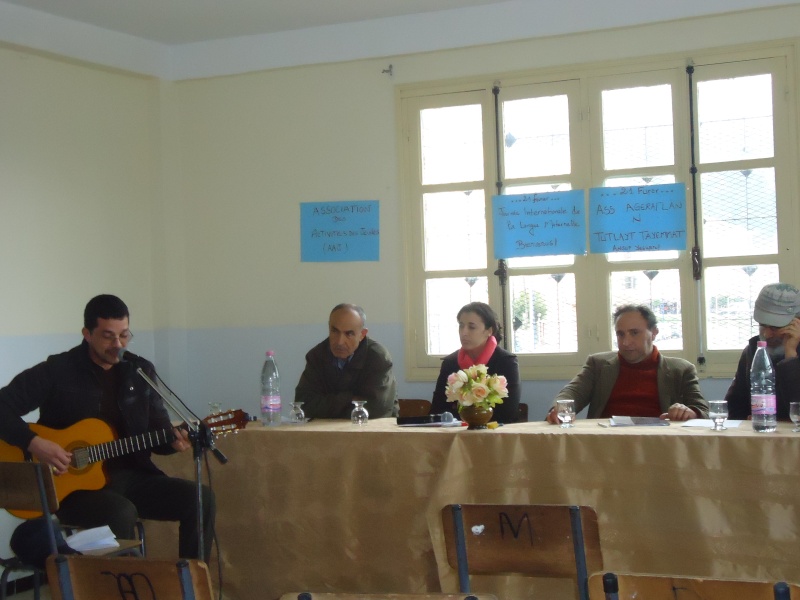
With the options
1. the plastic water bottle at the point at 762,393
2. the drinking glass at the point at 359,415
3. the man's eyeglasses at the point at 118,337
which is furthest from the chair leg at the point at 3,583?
the plastic water bottle at the point at 762,393

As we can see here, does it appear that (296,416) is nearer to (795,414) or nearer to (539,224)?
(539,224)

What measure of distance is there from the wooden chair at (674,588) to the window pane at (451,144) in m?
3.59

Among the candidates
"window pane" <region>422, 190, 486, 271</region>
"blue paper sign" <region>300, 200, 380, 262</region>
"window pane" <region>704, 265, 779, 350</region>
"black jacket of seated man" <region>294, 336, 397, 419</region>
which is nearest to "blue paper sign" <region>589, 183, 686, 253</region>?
"window pane" <region>704, 265, 779, 350</region>

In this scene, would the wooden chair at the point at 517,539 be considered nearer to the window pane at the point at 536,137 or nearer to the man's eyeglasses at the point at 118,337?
the man's eyeglasses at the point at 118,337

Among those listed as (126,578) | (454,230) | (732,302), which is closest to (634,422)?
(732,302)

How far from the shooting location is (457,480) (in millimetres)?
3434

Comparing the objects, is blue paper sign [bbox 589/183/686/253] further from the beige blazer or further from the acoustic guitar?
the acoustic guitar

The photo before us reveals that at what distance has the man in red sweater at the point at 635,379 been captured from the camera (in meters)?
4.07

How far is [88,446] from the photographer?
A: 341 cm

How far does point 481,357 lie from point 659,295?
1113mm

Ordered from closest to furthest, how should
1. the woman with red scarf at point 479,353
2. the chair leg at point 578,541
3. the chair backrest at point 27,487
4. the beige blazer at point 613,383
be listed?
the chair leg at point 578,541, the chair backrest at point 27,487, the beige blazer at point 613,383, the woman with red scarf at point 479,353

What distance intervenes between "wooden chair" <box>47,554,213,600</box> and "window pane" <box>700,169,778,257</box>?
11.8ft

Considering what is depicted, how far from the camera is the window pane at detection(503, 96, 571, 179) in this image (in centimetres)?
493

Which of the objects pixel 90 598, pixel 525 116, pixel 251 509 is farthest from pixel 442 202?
pixel 90 598
